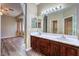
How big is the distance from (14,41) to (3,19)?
1.87ft

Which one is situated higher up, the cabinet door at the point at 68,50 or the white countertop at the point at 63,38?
the white countertop at the point at 63,38

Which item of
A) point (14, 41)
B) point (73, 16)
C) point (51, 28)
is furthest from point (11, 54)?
point (73, 16)

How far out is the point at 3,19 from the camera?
264cm

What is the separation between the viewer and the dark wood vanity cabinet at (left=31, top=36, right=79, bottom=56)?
2.19 metres

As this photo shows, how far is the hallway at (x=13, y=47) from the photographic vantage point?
2564 mm

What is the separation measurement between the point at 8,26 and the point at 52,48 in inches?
41.2

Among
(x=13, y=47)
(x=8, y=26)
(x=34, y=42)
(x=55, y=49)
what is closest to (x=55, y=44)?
(x=55, y=49)

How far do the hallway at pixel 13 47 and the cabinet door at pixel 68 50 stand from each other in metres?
0.77

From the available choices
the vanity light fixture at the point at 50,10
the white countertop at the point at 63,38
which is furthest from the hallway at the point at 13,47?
the vanity light fixture at the point at 50,10

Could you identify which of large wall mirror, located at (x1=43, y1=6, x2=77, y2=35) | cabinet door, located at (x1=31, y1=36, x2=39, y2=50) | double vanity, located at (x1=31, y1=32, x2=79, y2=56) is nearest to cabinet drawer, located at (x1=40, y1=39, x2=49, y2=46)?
double vanity, located at (x1=31, y1=32, x2=79, y2=56)

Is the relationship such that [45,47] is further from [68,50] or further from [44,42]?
[68,50]

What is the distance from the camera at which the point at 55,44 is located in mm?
2531

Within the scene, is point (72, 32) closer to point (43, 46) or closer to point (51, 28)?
point (51, 28)

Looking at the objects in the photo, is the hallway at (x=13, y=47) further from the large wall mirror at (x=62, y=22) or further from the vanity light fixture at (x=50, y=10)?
the vanity light fixture at (x=50, y=10)
